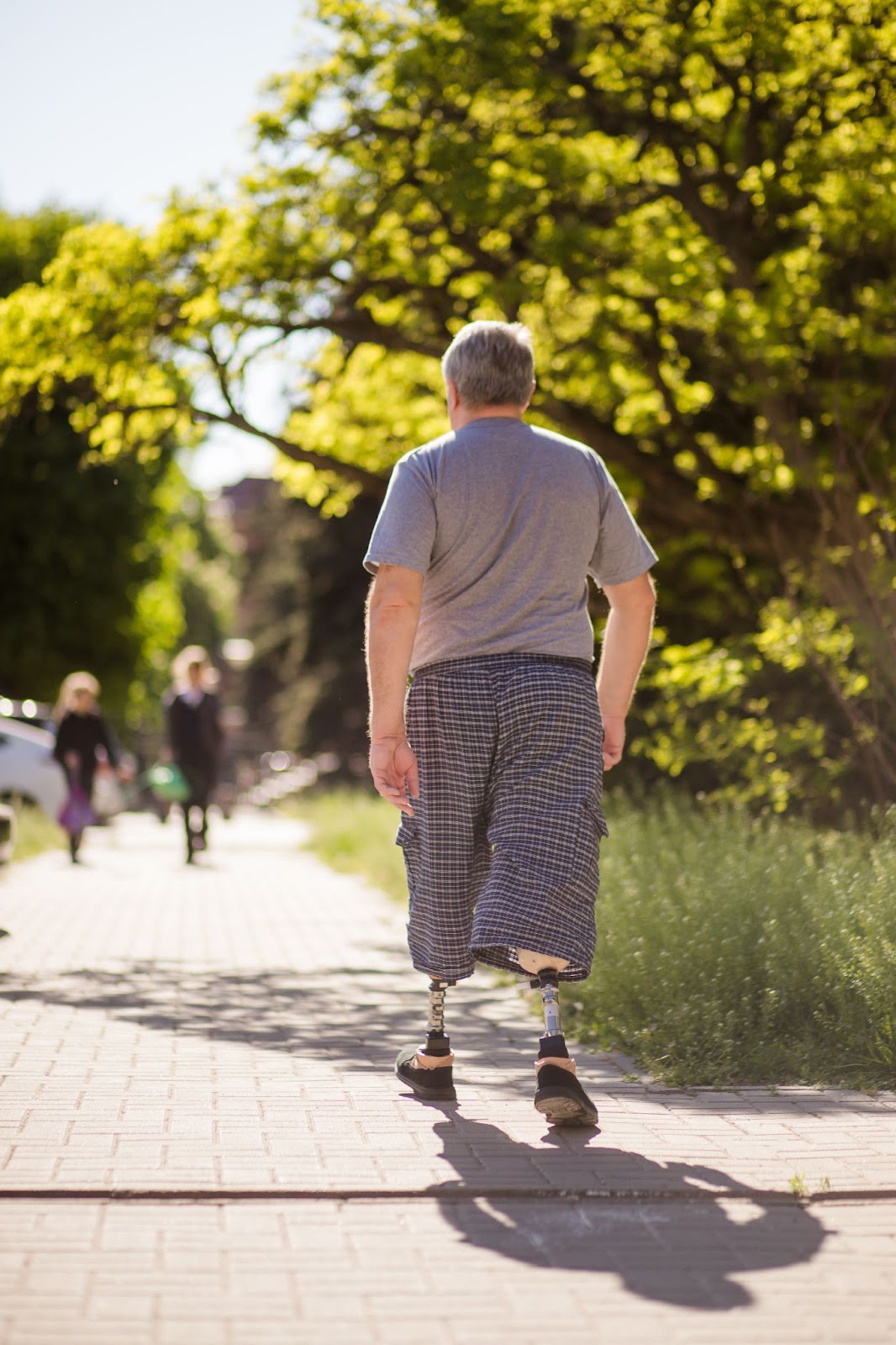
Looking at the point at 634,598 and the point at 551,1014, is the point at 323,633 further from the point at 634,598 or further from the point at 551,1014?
the point at 551,1014

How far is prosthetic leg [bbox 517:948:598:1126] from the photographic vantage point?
4.74m

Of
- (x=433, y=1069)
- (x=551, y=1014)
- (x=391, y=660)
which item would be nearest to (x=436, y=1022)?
(x=433, y=1069)

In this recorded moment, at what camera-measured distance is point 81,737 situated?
55.2 ft

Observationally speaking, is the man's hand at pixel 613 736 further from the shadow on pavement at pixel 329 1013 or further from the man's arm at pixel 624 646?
the shadow on pavement at pixel 329 1013

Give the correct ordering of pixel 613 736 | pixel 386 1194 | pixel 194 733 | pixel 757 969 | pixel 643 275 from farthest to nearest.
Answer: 1. pixel 194 733
2. pixel 643 275
3. pixel 757 969
4. pixel 613 736
5. pixel 386 1194

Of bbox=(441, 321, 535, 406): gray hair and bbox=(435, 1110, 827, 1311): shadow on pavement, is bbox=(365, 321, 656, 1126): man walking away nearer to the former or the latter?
bbox=(441, 321, 535, 406): gray hair

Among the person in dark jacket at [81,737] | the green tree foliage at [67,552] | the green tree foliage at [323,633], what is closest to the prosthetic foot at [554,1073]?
the person in dark jacket at [81,737]

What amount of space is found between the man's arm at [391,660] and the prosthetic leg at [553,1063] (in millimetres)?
625

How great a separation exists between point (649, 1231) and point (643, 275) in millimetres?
8658

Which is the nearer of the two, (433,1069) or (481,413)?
(481,413)

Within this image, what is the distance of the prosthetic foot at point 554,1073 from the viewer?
187 inches

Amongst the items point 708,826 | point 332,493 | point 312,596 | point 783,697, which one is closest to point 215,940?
point 708,826

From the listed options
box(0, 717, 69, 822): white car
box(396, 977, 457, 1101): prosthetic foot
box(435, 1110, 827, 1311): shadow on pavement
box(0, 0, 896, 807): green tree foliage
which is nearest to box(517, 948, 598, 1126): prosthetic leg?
box(435, 1110, 827, 1311): shadow on pavement

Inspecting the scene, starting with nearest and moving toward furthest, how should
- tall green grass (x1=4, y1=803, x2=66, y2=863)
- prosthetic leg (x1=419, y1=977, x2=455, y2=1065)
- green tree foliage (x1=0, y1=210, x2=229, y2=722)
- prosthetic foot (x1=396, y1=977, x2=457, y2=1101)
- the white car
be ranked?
prosthetic leg (x1=419, y1=977, x2=455, y2=1065)
prosthetic foot (x1=396, y1=977, x2=457, y2=1101)
tall green grass (x1=4, y1=803, x2=66, y2=863)
the white car
green tree foliage (x1=0, y1=210, x2=229, y2=722)
